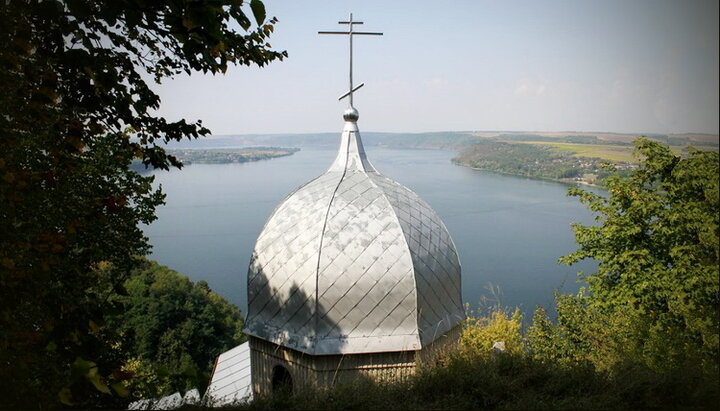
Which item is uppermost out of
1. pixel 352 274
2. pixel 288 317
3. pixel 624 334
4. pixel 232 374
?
pixel 352 274

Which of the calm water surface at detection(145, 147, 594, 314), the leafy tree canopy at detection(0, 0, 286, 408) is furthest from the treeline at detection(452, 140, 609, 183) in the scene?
the leafy tree canopy at detection(0, 0, 286, 408)

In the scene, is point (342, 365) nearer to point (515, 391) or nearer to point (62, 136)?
point (515, 391)

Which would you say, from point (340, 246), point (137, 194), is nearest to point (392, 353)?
point (340, 246)

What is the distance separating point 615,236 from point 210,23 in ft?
39.1

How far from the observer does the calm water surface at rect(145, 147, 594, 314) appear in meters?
40.5

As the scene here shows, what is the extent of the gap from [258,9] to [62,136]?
264 centimetres

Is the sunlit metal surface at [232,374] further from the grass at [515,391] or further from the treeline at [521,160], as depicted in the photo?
the treeline at [521,160]

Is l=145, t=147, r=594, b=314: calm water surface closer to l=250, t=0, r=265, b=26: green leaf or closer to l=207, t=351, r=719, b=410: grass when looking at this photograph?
l=207, t=351, r=719, b=410: grass

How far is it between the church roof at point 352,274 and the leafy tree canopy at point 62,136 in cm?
328

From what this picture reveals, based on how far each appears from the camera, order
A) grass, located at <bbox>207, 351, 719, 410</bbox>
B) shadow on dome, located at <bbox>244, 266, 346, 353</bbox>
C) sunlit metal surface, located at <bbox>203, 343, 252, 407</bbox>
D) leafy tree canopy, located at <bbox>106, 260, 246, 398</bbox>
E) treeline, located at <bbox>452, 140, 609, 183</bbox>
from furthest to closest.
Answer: treeline, located at <bbox>452, 140, 609, 183</bbox>, leafy tree canopy, located at <bbox>106, 260, 246, 398</bbox>, sunlit metal surface, located at <bbox>203, 343, 252, 407</bbox>, shadow on dome, located at <bbox>244, 266, 346, 353</bbox>, grass, located at <bbox>207, 351, 719, 410</bbox>

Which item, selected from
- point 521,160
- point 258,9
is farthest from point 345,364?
point 521,160

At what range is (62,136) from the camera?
15.4 feet

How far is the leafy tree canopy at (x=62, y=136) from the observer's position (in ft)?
11.7

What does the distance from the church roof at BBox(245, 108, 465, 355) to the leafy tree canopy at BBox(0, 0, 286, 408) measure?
3.28 m
